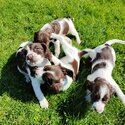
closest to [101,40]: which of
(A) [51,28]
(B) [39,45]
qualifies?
(A) [51,28]

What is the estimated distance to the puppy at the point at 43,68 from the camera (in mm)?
7617

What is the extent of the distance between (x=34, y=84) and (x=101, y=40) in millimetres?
2324

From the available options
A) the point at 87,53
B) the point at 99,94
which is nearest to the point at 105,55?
the point at 87,53

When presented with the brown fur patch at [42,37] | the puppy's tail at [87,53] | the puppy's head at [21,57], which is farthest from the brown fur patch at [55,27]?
the puppy's head at [21,57]

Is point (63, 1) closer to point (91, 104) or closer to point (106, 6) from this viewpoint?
point (106, 6)

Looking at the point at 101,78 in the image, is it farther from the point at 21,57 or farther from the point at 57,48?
the point at 21,57

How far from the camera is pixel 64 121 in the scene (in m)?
7.59

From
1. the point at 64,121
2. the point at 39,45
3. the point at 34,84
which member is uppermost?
the point at 39,45

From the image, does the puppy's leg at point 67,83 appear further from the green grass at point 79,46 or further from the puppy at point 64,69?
the green grass at point 79,46

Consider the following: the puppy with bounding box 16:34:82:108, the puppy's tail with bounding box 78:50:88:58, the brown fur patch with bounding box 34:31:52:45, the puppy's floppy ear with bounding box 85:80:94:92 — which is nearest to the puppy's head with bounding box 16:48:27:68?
the puppy with bounding box 16:34:82:108

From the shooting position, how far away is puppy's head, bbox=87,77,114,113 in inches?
290

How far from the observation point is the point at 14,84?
8.18m

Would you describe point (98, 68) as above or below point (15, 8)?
below

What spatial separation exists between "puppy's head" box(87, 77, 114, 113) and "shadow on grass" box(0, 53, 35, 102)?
1.26m
